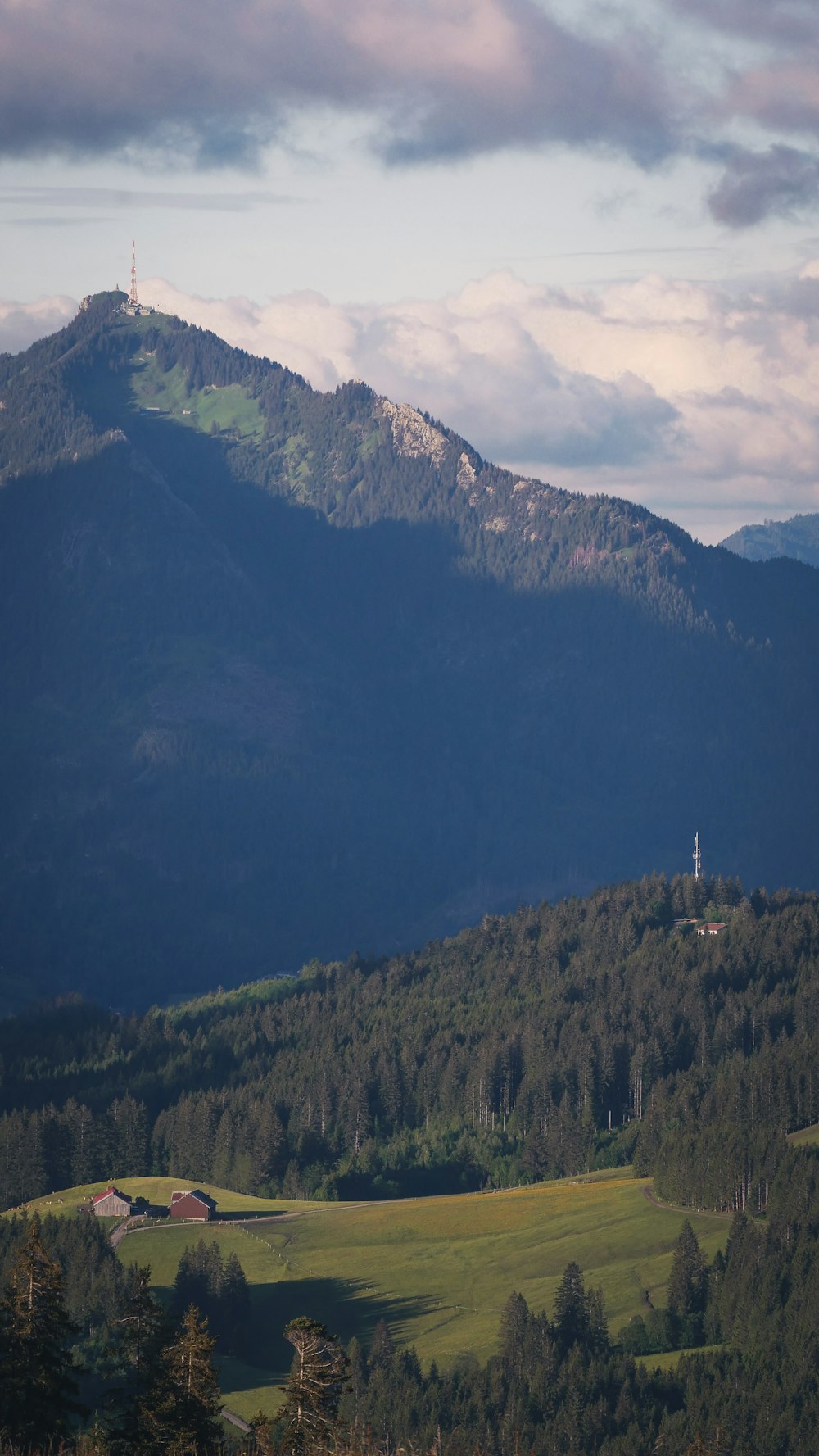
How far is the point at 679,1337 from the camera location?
17288cm

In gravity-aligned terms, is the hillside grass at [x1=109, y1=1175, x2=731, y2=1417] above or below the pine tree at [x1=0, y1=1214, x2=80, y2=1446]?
below

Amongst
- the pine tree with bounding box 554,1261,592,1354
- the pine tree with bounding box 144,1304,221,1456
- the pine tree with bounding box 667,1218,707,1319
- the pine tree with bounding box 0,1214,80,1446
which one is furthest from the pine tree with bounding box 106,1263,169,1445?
the pine tree with bounding box 667,1218,707,1319

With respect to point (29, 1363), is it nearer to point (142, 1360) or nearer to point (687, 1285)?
point (142, 1360)

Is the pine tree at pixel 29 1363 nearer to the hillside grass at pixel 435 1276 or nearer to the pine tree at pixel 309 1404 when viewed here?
the pine tree at pixel 309 1404

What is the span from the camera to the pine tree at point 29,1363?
3113 inches

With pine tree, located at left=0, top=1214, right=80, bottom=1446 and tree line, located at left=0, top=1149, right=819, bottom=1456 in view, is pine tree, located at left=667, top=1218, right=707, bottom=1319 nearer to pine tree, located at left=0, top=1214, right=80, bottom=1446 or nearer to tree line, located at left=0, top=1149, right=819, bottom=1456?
tree line, located at left=0, top=1149, right=819, bottom=1456

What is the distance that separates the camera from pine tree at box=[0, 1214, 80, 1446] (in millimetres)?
79062

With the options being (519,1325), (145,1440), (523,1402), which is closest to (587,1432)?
(523,1402)

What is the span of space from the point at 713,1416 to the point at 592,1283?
3323cm

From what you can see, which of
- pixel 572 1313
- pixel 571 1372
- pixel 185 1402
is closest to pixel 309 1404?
pixel 185 1402

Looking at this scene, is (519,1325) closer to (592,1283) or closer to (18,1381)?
(592,1283)

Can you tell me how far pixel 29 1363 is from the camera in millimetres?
79188

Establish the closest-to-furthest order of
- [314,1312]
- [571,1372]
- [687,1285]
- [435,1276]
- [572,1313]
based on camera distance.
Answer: [571,1372], [572,1313], [687,1285], [314,1312], [435,1276]

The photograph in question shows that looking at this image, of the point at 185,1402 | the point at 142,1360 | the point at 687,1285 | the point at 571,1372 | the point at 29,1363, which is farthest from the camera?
the point at 687,1285
